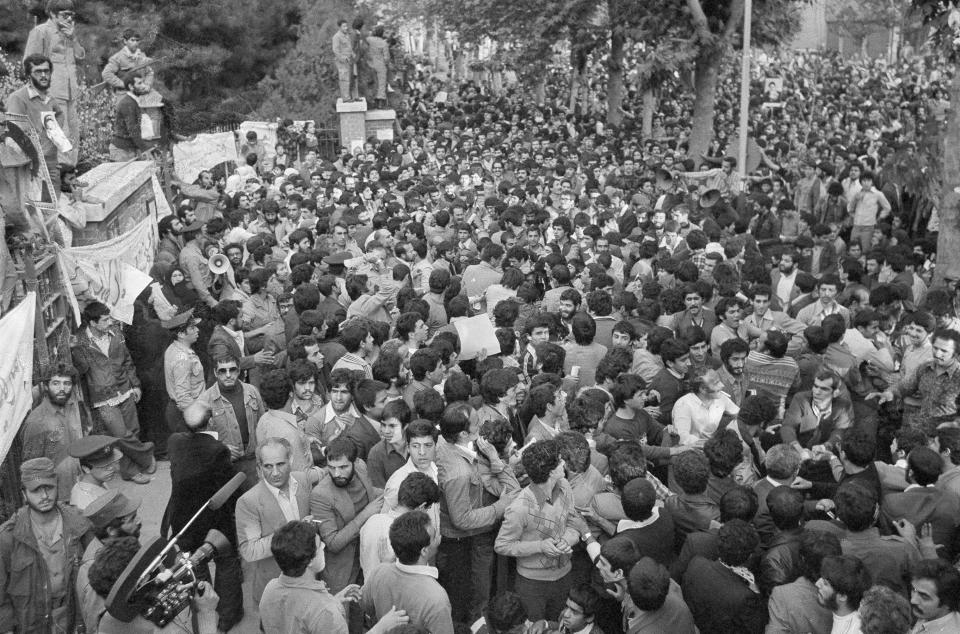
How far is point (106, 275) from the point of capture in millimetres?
9750

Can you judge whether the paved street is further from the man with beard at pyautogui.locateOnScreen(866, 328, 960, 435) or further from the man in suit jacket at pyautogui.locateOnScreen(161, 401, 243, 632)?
the man with beard at pyautogui.locateOnScreen(866, 328, 960, 435)

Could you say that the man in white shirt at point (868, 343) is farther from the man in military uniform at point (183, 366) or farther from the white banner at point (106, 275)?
the white banner at point (106, 275)

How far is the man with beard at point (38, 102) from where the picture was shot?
412 inches

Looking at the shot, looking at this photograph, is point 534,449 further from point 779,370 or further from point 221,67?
point 221,67

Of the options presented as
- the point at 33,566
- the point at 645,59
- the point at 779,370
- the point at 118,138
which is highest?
the point at 645,59

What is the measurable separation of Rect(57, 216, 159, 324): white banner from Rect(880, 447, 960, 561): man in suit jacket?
6.45m

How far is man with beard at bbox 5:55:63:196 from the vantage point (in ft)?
34.3

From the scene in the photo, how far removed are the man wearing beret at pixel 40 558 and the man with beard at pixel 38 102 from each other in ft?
17.2

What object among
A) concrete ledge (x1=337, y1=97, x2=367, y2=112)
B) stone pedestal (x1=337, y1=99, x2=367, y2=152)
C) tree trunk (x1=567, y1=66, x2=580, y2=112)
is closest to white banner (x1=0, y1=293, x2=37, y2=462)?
stone pedestal (x1=337, y1=99, x2=367, y2=152)

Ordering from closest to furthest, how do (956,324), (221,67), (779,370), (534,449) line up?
(534,449) < (779,370) < (956,324) < (221,67)

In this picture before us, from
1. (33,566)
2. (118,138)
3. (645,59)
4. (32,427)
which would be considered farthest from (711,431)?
(645,59)

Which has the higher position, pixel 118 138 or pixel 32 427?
pixel 118 138

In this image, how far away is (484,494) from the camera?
638cm

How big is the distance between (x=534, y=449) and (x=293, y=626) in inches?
62.4
